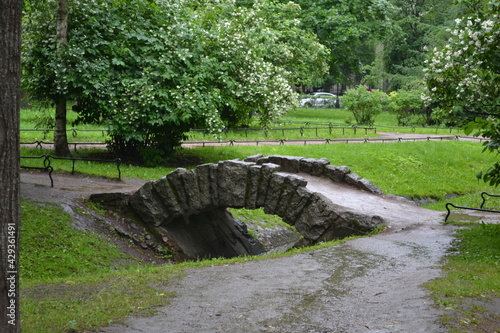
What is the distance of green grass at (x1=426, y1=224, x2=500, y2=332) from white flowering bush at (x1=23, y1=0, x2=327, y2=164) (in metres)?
9.10

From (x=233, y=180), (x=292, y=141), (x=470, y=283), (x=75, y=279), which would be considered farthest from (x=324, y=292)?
(x=292, y=141)

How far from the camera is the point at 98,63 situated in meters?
16.7

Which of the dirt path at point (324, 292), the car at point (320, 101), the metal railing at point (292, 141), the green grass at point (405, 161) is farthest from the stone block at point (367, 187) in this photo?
the car at point (320, 101)

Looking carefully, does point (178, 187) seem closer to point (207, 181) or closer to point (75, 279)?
point (207, 181)

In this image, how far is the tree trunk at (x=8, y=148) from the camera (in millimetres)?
4281

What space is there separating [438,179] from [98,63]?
11792 millimetres

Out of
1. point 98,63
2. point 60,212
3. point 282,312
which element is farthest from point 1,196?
point 98,63

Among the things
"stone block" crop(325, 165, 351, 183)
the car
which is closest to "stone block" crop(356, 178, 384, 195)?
"stone block" crop(325, 165, 351, 183)

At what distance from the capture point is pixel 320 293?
23.1 ft

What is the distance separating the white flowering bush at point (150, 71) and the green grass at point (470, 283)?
9097mm

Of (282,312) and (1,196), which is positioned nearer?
(1,196)

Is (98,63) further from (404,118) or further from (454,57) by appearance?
(404,118)

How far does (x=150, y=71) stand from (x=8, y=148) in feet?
42.5

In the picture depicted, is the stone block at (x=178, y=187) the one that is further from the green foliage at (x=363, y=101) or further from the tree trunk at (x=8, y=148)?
the green foliage at (x=363, y=101)
